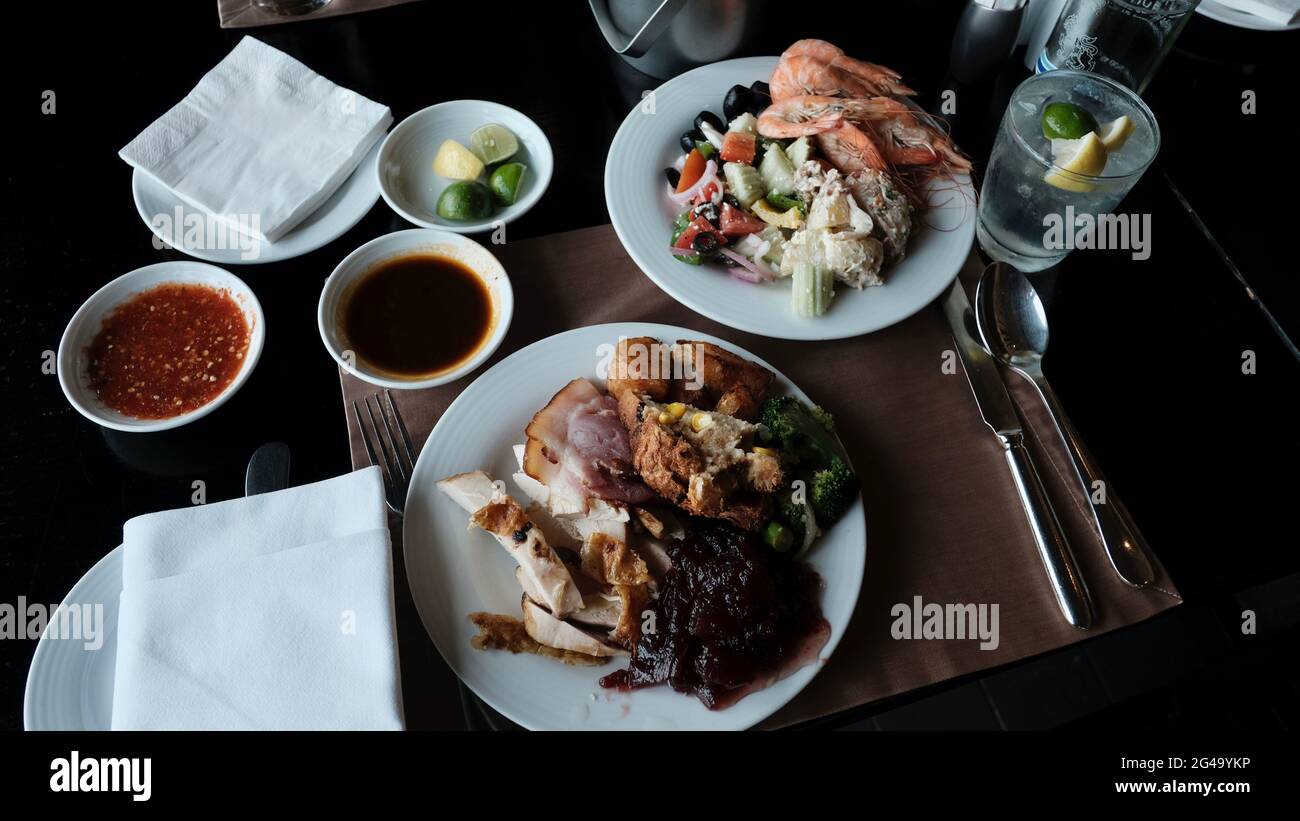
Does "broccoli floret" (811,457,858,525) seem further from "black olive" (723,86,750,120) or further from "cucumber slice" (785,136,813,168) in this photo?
"black olive" (723,86,750,120)

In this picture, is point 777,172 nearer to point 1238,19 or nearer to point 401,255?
point 401,255

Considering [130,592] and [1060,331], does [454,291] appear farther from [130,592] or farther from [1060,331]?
[1060,331]

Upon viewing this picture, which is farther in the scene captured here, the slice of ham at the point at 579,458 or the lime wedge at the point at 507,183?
the lime wedge at the point at 507,183

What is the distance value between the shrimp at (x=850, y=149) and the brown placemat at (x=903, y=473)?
402 millimetres

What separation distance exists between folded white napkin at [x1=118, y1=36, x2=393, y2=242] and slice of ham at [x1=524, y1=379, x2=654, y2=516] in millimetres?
969

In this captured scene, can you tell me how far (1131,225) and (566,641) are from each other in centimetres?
198

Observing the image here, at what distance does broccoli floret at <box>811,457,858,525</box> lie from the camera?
175cm

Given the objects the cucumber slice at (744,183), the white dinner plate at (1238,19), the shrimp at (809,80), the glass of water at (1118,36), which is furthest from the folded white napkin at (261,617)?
the white dinner plate at (1238,19)

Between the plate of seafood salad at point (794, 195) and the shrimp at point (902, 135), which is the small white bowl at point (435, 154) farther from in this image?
the shrimp at point (902, 135)

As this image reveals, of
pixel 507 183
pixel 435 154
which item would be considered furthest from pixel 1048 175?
pixel 435 154


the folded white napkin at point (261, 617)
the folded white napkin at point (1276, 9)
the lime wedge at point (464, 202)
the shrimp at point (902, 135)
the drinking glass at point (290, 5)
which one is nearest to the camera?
the folded white napkin at point (261, 617)

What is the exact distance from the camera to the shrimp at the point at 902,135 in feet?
7.57

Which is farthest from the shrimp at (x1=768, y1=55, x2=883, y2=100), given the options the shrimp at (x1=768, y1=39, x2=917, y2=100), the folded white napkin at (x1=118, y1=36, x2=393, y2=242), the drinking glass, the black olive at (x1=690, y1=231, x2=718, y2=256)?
the drinking glass
